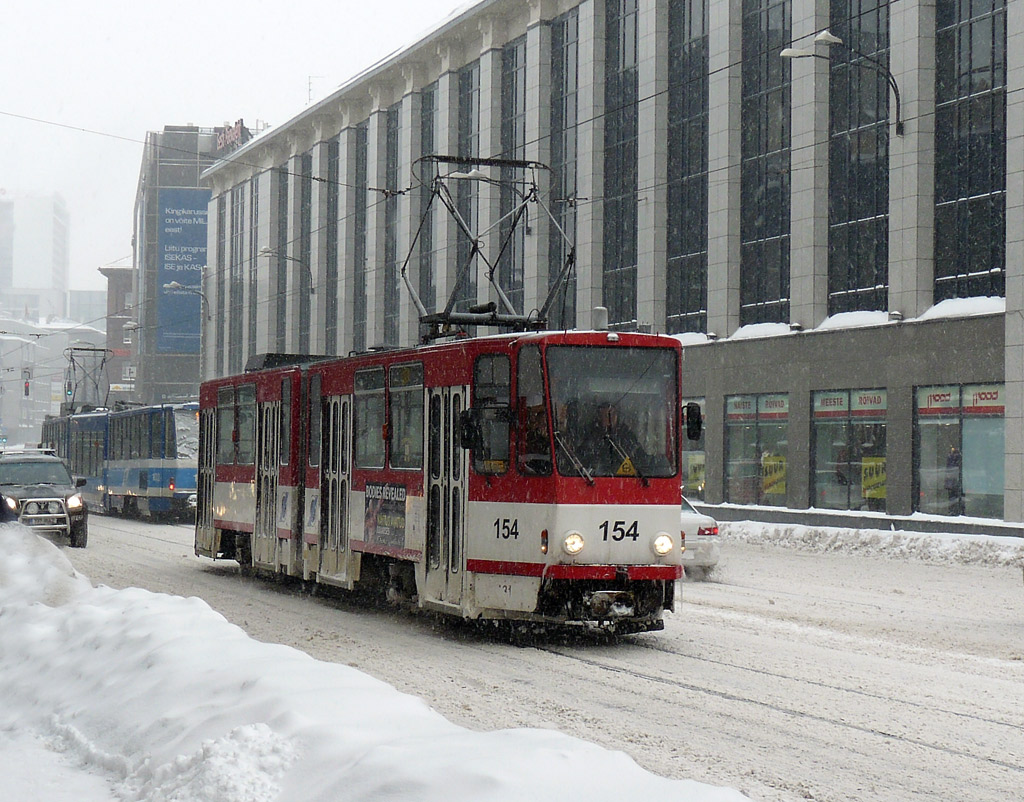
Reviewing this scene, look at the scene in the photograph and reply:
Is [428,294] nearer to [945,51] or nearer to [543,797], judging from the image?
[945,51]

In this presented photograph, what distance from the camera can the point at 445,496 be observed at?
13195 millimetres

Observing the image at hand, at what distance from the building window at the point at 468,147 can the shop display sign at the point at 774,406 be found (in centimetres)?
1645

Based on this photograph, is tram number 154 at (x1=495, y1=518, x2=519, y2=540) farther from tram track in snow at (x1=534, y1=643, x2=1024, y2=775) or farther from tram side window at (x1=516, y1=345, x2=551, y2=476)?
tram track in snow at (x1=534, y1=643, x2=1024, y2=775)

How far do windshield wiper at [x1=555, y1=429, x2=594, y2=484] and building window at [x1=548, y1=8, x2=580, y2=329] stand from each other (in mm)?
30611

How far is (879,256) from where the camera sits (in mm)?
31531

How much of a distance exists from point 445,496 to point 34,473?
15.4m

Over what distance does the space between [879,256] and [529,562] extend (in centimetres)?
2159

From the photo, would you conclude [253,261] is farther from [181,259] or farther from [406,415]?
[406,415]

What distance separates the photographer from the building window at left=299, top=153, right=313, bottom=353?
213 ft

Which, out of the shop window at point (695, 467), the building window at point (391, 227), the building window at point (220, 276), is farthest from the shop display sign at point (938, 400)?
the building window at point (220, 276)

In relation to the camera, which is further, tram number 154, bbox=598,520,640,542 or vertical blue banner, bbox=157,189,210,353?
vertical blue banner, bbox=157,189,210,353

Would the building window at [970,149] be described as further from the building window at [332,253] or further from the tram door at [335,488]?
the building window at [332,253]

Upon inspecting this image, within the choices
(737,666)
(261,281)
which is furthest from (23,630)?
(261,281)

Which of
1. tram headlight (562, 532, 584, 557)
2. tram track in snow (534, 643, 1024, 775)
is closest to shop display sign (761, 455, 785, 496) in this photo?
tram track in snow (534, 643, 1024, 775)
